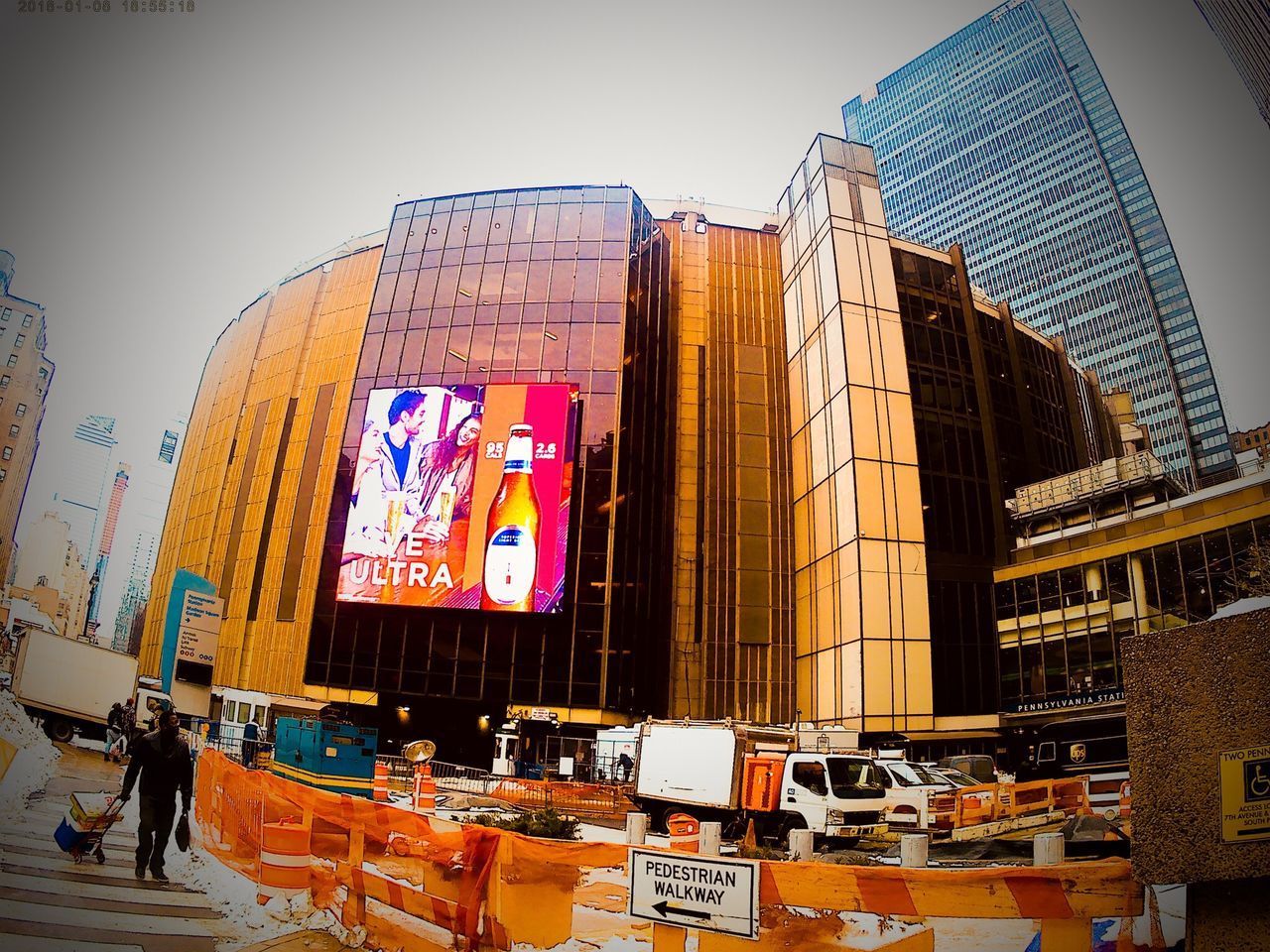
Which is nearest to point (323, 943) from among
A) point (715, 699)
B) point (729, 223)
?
point (715, 699)

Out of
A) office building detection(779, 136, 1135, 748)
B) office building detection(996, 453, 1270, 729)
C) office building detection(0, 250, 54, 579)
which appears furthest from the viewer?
office building detection(779, 136, 1135, 748)

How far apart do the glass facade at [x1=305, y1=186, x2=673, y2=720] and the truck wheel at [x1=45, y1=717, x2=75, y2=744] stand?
63.6ft

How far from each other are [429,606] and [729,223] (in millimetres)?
24911

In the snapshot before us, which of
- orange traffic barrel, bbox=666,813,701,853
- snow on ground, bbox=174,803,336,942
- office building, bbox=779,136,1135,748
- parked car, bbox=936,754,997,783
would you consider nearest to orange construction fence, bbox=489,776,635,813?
orange traffic barrel, bbox=666,813,701,853

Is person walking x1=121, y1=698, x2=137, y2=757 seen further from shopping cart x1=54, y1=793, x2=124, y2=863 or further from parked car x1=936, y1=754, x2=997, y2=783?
parked car x1=936, y1=754, x2=997, y2=783

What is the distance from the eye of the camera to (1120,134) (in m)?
7.54

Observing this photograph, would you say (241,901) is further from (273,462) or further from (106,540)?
(273,462)

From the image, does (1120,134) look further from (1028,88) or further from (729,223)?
(729,223)

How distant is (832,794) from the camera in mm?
13203

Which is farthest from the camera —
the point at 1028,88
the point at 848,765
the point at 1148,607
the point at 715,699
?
the point at 715,699

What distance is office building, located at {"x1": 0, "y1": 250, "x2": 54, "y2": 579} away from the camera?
10.1m

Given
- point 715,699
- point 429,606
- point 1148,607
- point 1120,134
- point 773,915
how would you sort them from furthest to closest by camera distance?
point 715,699 → point 429,606 → point 1148,607 → point 1120,134 → point 773,915

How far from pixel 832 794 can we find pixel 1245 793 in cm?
1066

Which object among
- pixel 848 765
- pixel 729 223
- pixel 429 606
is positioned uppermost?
pixel 729 223
